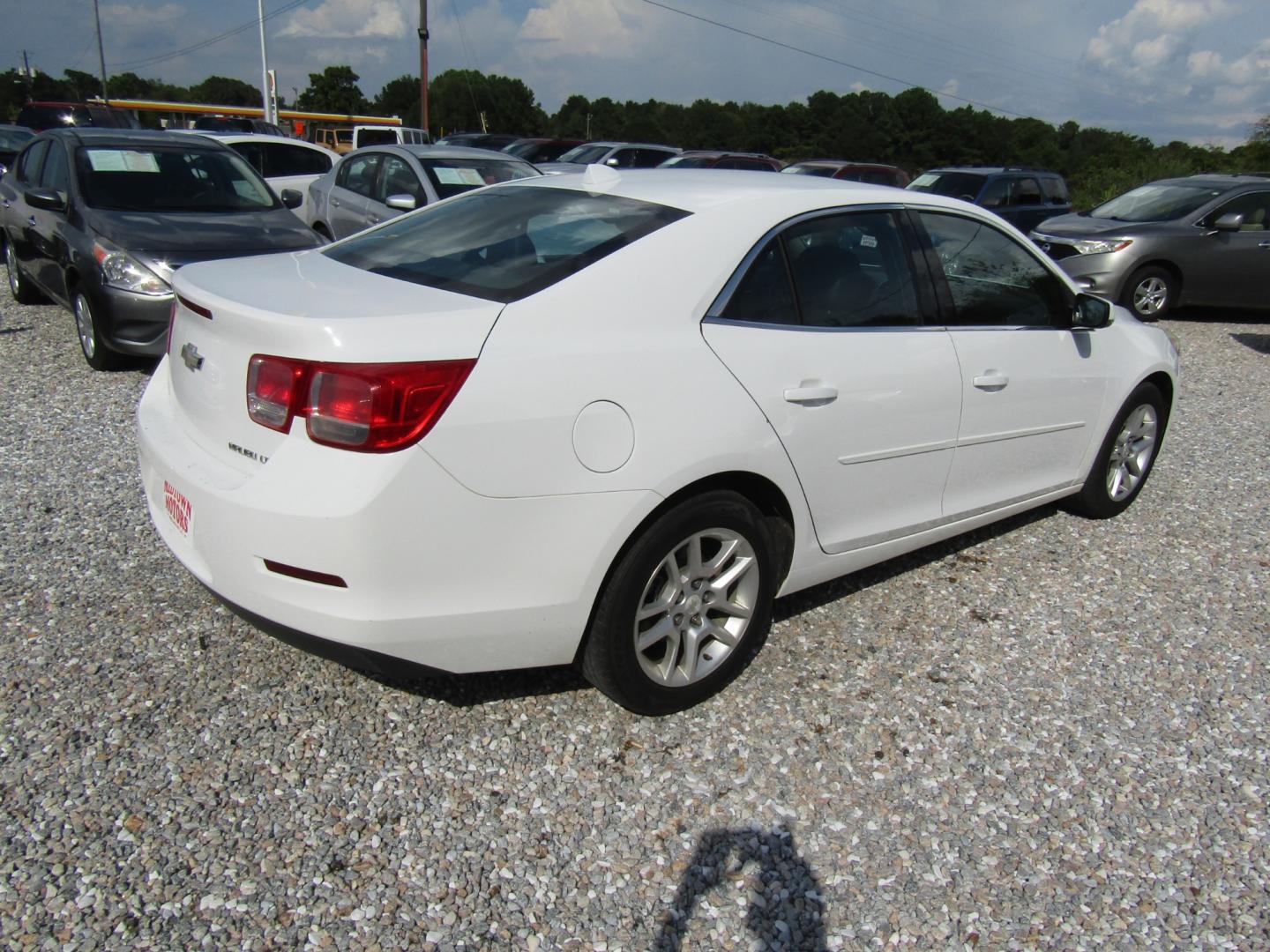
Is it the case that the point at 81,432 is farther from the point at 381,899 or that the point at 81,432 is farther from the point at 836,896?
the point at 836,896

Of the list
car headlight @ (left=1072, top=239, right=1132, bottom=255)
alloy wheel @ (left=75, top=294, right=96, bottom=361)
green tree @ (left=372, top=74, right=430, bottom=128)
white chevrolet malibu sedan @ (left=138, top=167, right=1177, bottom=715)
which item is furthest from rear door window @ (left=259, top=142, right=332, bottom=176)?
green tree @ (left=372, top=74, right=430, bottom=128)

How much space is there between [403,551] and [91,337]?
5464 millimetres

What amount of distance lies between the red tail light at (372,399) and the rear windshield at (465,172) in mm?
6992

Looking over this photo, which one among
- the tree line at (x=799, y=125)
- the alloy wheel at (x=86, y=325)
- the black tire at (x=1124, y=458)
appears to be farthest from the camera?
the tree line at (x=799, y=125)

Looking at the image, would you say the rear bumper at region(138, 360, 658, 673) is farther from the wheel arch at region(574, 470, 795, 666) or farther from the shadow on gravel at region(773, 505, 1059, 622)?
the shadow on gravel at region(773, 505, 1059, 622)

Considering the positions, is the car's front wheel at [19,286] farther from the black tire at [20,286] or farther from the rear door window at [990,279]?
the rear door window at [990,279]

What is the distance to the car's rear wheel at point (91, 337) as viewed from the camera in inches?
260

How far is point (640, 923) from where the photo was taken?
2.32m

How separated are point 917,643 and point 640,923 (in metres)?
1.79

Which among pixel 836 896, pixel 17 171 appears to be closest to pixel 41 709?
pixel 836 896

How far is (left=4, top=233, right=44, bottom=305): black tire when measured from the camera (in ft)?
28.5

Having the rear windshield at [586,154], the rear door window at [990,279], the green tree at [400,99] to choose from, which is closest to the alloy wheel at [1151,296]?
the rear door window at [990,279]

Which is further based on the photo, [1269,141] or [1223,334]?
[1269,141]

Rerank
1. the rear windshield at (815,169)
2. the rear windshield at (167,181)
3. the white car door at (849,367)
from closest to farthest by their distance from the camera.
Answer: the white car door at (849,367), the rear windshield at (167,181), the rear windshield at (815,169)
